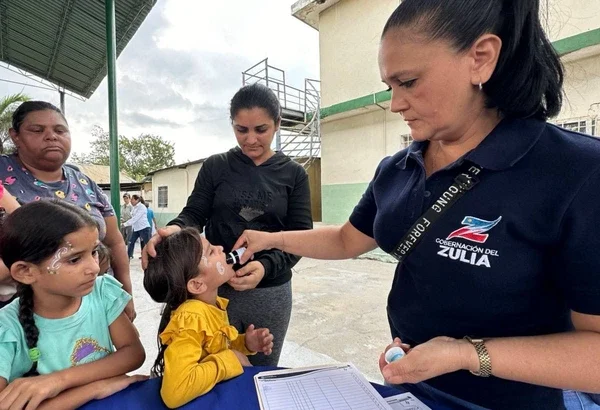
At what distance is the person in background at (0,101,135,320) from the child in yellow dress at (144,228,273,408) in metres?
0.56

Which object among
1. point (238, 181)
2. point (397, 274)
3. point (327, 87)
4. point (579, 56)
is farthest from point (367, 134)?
point (397, 274)

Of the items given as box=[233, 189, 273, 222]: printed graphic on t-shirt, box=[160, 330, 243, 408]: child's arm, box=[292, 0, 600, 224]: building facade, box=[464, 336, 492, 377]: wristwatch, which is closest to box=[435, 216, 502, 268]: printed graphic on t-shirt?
box=[464, 336, 492, 377]: wristwatch

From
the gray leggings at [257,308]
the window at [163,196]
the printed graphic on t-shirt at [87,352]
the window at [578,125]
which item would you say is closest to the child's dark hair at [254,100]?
the gray leggings at [257,308]

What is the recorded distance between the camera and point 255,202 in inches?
63.6

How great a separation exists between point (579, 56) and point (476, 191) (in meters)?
5.47

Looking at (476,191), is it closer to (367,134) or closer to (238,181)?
(238,181)

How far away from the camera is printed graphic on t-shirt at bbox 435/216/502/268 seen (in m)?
0.78

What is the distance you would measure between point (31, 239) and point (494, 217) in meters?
1.32

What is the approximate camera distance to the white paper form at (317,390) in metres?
0.89

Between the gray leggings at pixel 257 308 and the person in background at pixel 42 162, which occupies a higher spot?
the person in background at pixel 42 162

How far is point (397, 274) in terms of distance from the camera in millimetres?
1031

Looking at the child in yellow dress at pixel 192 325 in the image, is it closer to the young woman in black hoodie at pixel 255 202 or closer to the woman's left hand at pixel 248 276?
the woman's left hand at pixel 248 276

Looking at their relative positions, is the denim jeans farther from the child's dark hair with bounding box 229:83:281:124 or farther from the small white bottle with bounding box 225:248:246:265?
the child's dark hair with bounding box 229:83:281:124

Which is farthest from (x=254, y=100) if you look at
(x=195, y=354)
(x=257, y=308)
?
(x=195, y=354)
